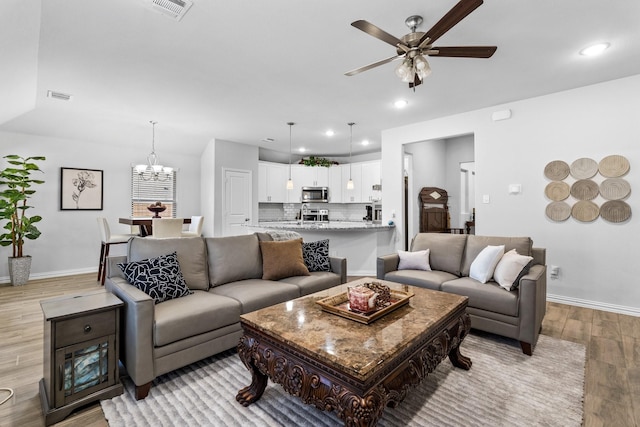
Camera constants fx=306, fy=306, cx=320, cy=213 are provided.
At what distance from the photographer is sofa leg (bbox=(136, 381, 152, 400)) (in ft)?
6.29

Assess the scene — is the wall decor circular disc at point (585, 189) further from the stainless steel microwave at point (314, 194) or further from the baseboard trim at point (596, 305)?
the stainless steel microwave at point (314, 194)

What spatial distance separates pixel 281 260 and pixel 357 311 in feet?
4.64

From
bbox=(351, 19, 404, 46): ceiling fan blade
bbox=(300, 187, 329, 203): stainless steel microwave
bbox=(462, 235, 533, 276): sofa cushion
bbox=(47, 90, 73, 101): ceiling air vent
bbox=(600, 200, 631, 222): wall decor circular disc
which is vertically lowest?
bbox=(462, 235, 533, 276): sofa cushion

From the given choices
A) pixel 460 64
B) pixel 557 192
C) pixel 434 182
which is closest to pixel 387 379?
pixel 460 64

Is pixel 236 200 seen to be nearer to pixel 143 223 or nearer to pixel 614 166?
pixel 143 223

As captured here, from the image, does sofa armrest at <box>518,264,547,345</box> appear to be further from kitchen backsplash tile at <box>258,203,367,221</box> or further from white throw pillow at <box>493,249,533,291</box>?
kitchen backsplash tile at <box>258,203,367,221</box>

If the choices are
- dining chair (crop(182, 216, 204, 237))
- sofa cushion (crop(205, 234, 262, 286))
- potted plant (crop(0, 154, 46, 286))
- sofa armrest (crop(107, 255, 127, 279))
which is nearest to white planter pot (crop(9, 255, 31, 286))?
potted plant (crop(0, 154, 46, 286))

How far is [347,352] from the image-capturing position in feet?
4.81

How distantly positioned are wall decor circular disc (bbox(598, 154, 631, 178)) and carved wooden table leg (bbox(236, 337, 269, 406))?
4351 millimetres

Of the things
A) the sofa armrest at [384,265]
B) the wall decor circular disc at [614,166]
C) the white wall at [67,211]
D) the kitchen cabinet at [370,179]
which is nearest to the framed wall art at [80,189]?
the white wall at [67,211]

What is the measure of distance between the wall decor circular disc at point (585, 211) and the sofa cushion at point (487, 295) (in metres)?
1.90

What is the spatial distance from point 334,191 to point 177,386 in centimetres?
626

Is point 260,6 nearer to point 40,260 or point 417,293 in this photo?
point 417,293

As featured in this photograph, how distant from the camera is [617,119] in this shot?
140 inches
